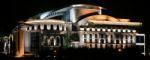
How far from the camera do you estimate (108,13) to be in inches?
3113

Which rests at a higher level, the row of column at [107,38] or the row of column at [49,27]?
the row of column at [49,27]

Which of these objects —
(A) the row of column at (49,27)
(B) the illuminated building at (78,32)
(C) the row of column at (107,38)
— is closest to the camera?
(B) the illuminated building at (78,32)

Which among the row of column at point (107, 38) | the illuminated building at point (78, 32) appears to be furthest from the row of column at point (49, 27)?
the row of column at point (107, 38)

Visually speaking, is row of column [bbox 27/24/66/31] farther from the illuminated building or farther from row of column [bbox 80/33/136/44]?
row of column [bbox 80/33/136/44]

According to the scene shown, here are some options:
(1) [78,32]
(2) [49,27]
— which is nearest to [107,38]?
Answer: (1) [78,32]

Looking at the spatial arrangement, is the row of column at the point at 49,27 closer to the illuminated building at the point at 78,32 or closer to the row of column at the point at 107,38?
the illuminated building at the point at 78,32

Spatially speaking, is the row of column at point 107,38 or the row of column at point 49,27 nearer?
the row of column at point 49,27

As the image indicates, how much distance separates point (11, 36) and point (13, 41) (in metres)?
4.19

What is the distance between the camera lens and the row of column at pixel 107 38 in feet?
228

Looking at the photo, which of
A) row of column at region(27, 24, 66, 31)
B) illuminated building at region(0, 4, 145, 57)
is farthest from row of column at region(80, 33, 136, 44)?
row of column at region(27, 24, 66, 31)

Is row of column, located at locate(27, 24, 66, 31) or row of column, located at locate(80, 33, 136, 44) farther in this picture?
row of column, located at locate(80, 33, 136, 44)

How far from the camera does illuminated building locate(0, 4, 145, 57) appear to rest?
66363 millimetres

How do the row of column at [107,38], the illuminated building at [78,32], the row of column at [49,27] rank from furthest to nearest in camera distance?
the row of column at [107,38], the row of column at [49,27], the illuminated building at [78,32]

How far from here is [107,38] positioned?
7112 cm
